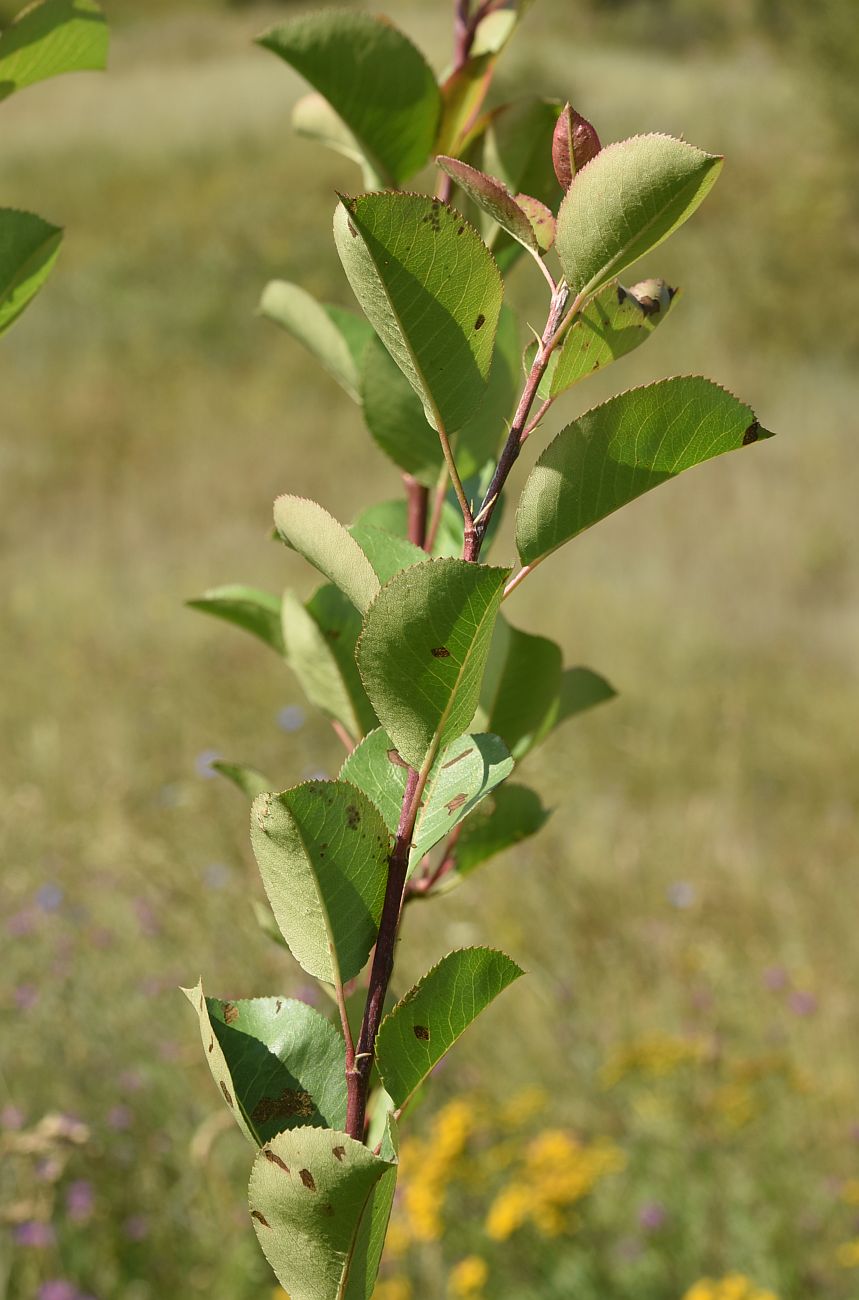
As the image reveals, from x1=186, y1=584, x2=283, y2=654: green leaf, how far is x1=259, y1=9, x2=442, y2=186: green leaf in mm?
235

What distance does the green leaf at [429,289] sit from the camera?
0.34 m

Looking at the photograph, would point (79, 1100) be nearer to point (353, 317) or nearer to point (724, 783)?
point (353, 317)

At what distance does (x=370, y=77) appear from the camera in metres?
0.56

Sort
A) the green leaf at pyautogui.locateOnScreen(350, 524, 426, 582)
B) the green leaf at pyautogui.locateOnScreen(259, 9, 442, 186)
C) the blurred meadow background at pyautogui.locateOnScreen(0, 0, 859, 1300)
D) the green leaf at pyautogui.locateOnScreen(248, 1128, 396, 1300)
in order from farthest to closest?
the blurred meadow background at pyautogui.locateOnScreen(0, 0, 859, 1300) → the green leaf at pyautogui.locateOnScreen(259, 9, 442, 186) → the green leaf at pyautogui.locateOnScreen(350, 524, 426, 582) → the green leaf at pyautogui.locateOnScreen(248, 1128, 396, 1300)

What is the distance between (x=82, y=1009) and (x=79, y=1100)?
182 millimetres

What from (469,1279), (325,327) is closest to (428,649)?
(325,327)

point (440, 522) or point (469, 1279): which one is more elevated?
point (440, 522)

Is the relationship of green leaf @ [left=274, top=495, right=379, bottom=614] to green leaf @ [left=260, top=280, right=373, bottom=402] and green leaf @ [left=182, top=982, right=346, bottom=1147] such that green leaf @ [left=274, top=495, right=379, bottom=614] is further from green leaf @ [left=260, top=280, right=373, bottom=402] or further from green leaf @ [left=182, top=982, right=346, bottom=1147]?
green leaf @ [left=260, top=280, right=373, bottom=402]

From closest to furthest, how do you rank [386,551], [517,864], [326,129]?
[386,551] → [326,129] → [517,864]

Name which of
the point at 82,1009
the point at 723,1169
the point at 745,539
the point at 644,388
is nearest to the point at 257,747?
the point at 82,1009

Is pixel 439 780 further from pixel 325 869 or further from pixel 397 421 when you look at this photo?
pixel 397 421

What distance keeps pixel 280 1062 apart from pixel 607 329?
0.87 ft

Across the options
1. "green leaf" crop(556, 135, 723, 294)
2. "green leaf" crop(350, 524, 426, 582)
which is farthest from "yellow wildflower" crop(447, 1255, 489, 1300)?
"green leaf" crop(556, 135, 723, 294)

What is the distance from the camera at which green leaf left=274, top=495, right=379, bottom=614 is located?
38 cm
